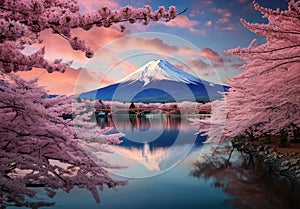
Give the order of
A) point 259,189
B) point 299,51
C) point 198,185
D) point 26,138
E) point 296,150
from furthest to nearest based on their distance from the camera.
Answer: point 296,150
point 198,185
point 259,189
point 299,51
point 26,138

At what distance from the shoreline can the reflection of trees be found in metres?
0.24

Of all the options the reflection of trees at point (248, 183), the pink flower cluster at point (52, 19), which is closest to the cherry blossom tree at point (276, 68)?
the reflection of trees at point (248, 183)

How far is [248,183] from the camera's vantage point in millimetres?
7867

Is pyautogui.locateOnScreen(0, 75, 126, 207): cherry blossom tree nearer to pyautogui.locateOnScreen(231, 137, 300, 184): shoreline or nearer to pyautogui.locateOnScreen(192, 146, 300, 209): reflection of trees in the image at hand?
pyautogui.locateOnScreen(192, 146, 300, 209): reflection of trees

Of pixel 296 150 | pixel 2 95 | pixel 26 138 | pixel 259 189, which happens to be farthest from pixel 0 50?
pixel 296 150

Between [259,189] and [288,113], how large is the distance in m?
2.16

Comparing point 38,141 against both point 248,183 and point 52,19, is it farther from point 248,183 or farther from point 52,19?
point 248,183

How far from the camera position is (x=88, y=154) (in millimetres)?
3547

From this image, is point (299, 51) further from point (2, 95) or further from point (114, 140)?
point (2, 95)

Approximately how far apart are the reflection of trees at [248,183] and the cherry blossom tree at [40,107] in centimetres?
429

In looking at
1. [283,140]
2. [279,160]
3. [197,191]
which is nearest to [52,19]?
[197,191]

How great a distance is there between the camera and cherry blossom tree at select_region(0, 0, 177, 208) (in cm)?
218

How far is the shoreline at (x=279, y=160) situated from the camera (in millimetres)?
7621

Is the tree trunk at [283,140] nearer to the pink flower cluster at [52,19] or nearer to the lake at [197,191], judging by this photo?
the lake at [197,191]
